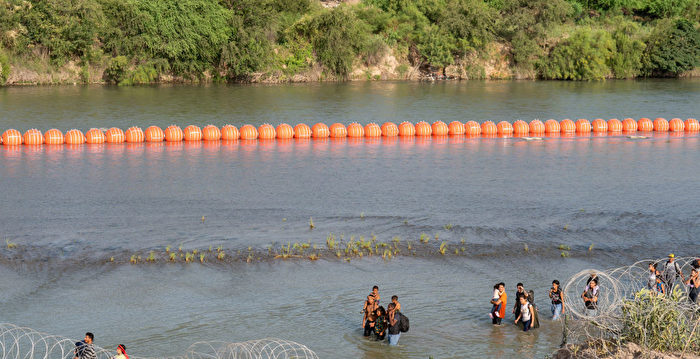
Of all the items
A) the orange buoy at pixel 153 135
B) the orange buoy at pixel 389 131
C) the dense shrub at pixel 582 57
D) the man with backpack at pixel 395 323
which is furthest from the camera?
the dense shrub at pixel 582 57

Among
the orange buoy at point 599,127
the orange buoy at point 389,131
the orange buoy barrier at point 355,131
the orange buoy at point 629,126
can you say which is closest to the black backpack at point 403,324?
the orange buoy barrier at point 355,131

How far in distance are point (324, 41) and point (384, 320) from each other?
7462cm

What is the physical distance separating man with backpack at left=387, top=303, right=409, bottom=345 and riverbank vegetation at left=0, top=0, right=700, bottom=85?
70.7 meters

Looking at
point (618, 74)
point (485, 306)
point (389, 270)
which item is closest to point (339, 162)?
point (389, 270)

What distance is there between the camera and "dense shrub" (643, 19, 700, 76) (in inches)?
3991

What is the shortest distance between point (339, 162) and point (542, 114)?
29798 mm

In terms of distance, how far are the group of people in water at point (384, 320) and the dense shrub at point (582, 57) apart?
85.9m

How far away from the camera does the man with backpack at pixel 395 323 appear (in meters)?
19.6

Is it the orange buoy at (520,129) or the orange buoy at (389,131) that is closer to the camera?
the orange buoy at (389,131)

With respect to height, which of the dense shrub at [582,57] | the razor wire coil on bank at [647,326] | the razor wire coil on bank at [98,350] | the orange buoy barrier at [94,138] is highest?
the dense shrub at [582,57]

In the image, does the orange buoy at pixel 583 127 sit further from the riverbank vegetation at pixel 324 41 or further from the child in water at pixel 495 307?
the riverbank vegetation at pixel 324 41

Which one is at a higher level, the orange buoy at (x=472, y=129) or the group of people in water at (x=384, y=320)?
the orange buoy at (x=472, y=129)

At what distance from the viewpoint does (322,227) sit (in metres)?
30.5

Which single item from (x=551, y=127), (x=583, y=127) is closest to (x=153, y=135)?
(x=551, y=127)
